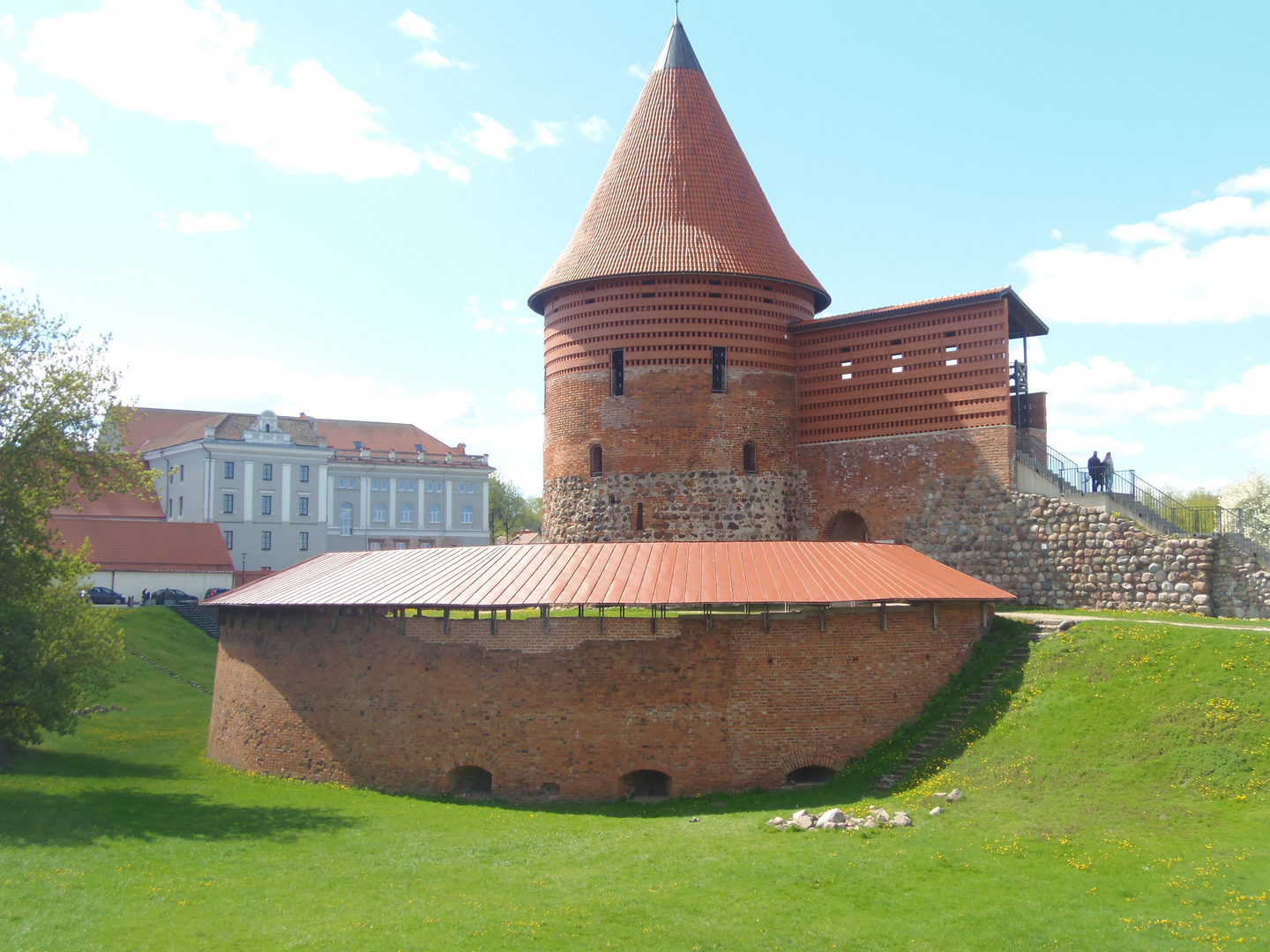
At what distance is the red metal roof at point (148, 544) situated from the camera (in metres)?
41.6

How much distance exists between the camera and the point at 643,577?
1689 cm

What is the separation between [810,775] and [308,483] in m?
43.4

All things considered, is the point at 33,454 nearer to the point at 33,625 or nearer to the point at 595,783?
the point at 33,625

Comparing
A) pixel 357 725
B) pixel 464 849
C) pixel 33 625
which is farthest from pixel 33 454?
pixel 464 849

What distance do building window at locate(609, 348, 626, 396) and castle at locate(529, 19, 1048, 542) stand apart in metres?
0.05

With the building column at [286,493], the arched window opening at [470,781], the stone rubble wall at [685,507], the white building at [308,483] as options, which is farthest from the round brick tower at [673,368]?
the building column at [286,493]

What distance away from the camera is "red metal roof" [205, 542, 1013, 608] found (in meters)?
16.3

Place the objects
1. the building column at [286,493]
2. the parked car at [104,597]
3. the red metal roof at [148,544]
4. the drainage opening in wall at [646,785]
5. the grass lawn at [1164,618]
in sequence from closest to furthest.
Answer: the drainage opening in wall at [646,785] → the grass lawn at [1164,618] → the parked car at [104,597] → the red metal roof at [148,544] → the building column at [286,493]

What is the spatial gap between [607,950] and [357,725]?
8807 millimetres

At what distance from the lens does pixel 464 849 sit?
13.7m

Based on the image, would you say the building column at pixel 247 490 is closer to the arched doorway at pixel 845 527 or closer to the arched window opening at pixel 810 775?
the arched doorway at pixel 845 527

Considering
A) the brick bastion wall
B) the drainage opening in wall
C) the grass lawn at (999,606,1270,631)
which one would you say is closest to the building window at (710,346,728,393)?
Answer: the grass lawn at (999,606,1270,631)

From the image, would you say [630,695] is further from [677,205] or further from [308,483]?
[308,483]

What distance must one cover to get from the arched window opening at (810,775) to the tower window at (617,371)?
10.6 metres
